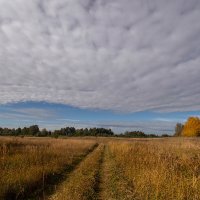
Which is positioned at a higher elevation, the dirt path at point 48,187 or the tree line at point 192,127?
the tree line at point 192,127

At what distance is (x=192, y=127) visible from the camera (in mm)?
103625

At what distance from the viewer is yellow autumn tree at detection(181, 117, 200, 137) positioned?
334 feet

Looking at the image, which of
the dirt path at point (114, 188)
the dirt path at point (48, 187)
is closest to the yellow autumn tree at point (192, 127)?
the dirt path at point (48, 187)

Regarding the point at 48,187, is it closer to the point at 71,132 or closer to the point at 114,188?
the point at 114,188

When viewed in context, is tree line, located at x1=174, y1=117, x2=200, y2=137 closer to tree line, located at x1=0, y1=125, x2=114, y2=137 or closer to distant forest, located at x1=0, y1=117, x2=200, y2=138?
distant forest, located at x1=0, y1=117, x2=200, y2=138

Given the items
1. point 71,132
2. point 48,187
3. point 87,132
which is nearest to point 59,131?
point 71,132

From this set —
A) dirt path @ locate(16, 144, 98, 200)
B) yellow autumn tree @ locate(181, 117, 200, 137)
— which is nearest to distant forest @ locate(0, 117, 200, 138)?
yellow autumn tree @ locate(181, 117, 200, 137)

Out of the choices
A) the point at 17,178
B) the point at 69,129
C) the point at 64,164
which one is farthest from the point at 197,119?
the point at 17,178

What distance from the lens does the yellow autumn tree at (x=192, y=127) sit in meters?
102

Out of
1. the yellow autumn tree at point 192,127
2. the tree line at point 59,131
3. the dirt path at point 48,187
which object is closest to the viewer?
the dirt path at point 48,187

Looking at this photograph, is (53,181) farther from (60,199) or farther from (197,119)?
(197,119)

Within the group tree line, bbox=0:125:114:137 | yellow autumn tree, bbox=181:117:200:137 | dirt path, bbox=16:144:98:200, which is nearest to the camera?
dirt path, bbox=16:144:98:200

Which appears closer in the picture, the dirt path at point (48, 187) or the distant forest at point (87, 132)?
the dirt path at point (48, 187)

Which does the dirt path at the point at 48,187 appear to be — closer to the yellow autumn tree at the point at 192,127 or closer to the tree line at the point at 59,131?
the yellow autumn tree at the point at 192,127
